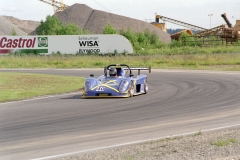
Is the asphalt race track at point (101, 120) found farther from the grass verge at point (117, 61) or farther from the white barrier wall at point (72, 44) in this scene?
the white barrier wall at point (72, 44)

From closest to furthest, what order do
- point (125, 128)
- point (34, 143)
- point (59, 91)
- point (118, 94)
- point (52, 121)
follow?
point (34, 143) → point (125, 128) → point (52, 121) → point (118, 94) → point (59, 91)

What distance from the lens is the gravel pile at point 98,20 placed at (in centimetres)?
9868

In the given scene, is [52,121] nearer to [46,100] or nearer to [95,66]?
[46,100]

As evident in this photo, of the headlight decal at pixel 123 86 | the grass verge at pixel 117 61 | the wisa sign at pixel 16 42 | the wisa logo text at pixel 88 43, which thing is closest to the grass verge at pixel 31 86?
the headlight decal at pixel 123 86

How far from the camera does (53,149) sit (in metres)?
9.20

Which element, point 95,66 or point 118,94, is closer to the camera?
point 118,94

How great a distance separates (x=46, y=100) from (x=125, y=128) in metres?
6.73

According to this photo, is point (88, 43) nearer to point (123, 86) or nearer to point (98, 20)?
point (123, 86)

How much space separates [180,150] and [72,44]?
3949cm

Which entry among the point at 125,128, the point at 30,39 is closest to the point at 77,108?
the point at 125,128

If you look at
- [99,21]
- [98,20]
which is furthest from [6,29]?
[99,21]

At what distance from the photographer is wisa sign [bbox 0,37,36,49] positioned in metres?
47.7

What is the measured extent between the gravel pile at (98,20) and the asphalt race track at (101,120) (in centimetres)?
8005

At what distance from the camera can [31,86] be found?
22.7 meters
